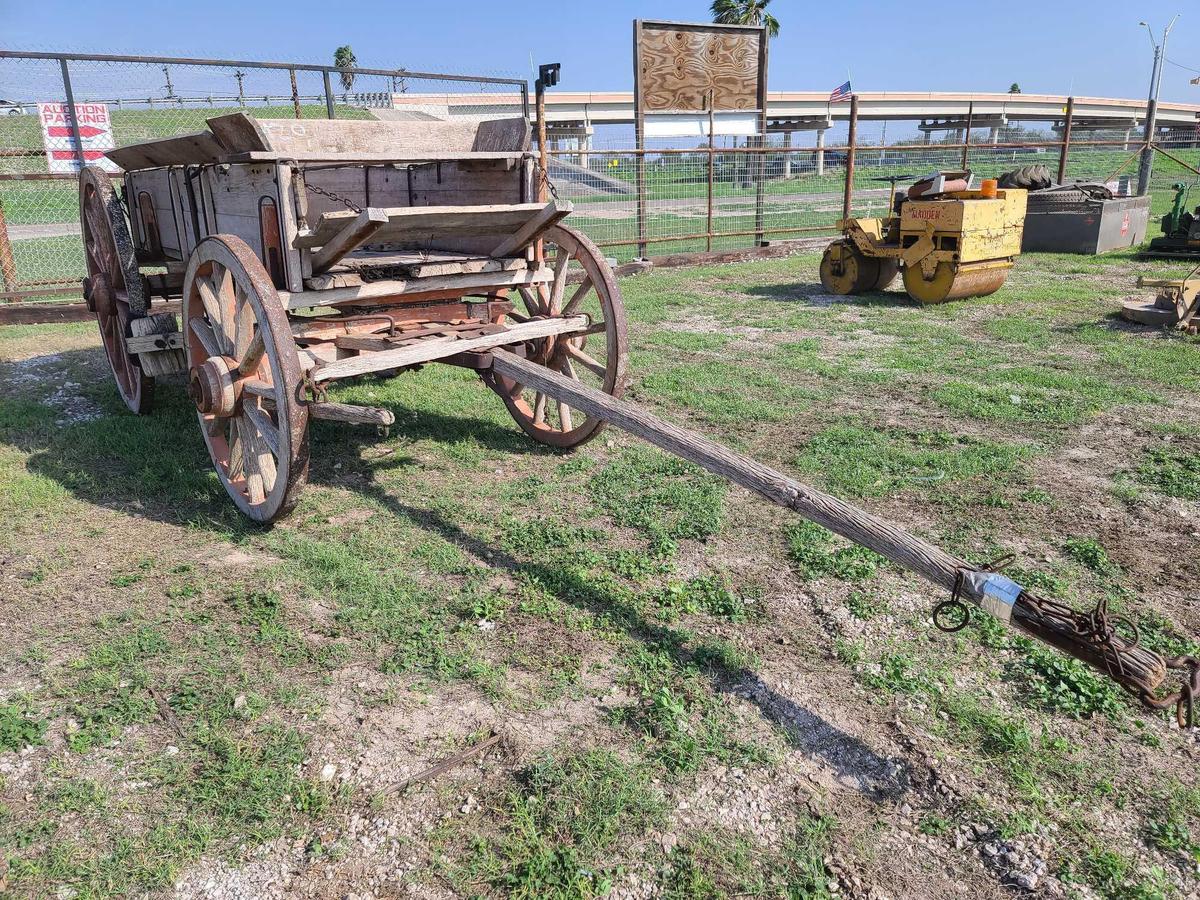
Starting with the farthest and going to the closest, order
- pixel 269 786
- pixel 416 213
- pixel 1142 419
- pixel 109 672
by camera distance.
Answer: pixel 1142 419, pixel 416 213, pixel 109 672, pixel 269 786

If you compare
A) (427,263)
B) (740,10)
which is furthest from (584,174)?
(740,10)

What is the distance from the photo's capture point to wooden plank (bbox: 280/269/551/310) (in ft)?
12.7

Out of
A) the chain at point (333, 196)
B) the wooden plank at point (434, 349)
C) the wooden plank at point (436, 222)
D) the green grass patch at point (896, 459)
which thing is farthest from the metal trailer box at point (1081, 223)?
the chain at point (333, 196)

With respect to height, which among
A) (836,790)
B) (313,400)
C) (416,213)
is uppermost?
(416,213)

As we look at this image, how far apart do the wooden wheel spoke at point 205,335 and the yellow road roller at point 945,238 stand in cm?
776

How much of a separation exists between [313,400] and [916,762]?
2.80m

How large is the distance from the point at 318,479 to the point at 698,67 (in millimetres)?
12384

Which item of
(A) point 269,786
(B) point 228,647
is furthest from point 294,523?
(A) point 269,786

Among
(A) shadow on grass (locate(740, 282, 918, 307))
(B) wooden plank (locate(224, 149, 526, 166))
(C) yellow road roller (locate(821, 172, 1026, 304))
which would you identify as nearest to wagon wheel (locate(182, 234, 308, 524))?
(B) wooden plank (locate(224, 149, 526, 166))

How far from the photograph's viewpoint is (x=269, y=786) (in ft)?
7.93

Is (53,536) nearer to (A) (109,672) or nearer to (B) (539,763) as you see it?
(A) (109,672)

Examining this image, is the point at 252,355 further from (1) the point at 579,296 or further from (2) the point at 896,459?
(2) the point at 896,459

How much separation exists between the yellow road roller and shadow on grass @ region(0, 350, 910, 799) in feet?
20.5

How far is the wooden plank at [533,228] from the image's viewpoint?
4.11 metres
